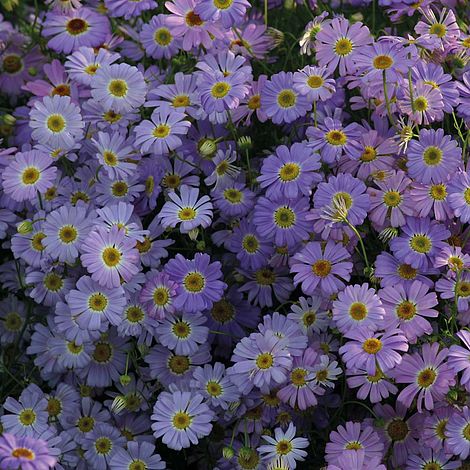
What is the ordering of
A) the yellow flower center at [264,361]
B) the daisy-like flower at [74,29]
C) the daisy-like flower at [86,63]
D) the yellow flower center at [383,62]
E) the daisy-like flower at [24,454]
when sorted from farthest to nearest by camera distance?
the daisy-like flower at [74,29] → the daisy-like flower at [86,63] → the yellow flower center at [383,62] → the yellow flower center at [264,361] → the daisy-like flower at [24,454]

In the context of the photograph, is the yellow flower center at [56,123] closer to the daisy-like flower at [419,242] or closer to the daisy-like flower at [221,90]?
the daisy-like flower at [221,90]

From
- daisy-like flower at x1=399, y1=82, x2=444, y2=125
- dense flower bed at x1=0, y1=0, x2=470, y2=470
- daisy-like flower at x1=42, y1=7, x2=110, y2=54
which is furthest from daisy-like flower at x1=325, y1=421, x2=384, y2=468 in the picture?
daisy-like flower at x1=42, y1=7, x2=110, y2=54

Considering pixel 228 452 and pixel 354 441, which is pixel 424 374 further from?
pixel 228 452

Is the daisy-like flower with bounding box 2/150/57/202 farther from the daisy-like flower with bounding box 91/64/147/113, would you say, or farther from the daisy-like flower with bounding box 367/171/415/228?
the daisy-like flower with bounding box 367/171/415/228

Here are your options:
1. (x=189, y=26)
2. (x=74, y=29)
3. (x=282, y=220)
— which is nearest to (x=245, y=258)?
(x=282, y=220)

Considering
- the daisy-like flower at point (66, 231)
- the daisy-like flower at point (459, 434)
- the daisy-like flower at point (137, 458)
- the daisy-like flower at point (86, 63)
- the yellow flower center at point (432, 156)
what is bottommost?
the daisy-like flower at point (137, 458)

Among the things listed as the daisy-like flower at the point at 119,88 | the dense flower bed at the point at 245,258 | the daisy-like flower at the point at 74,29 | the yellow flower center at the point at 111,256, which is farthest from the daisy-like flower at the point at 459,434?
the daisy-like flower at the point at 74,29
